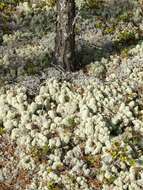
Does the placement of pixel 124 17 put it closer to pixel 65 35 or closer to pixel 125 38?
pixel 125 38

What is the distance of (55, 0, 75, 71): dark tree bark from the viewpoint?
525 inches

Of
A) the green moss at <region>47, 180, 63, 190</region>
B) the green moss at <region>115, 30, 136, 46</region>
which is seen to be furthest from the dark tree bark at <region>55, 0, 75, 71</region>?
the green moss at <region>47, 180, 63, 190</region>

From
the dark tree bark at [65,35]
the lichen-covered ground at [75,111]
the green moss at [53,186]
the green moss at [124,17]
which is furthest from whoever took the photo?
the green moss at [124,17]

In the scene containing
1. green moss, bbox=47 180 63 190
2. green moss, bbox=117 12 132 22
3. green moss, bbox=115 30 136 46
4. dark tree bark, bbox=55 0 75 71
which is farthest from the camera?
green moss, bbox=117 12 132 22

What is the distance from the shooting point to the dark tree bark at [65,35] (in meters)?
13.3

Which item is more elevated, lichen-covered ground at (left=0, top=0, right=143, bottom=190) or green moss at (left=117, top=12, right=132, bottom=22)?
green moss at (left=117, top=12, right=132, bottom=22)

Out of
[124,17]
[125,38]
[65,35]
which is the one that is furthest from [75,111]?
[124,17]

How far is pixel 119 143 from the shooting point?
37.4 feet

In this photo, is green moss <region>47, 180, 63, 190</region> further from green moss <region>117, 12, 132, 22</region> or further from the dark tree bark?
green moss <region>117, 12, 132, 22</region>

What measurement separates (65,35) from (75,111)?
2327 mm

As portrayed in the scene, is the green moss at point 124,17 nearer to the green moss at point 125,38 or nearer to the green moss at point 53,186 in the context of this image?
the green moss at point 125,38

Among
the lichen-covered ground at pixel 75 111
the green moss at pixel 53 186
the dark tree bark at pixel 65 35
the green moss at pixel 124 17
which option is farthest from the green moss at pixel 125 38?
the green moss at pixel 53 186

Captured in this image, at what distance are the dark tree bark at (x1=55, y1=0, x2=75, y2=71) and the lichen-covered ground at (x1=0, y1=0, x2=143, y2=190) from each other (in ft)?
1.06

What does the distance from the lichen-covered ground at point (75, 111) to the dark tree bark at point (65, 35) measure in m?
0.32
